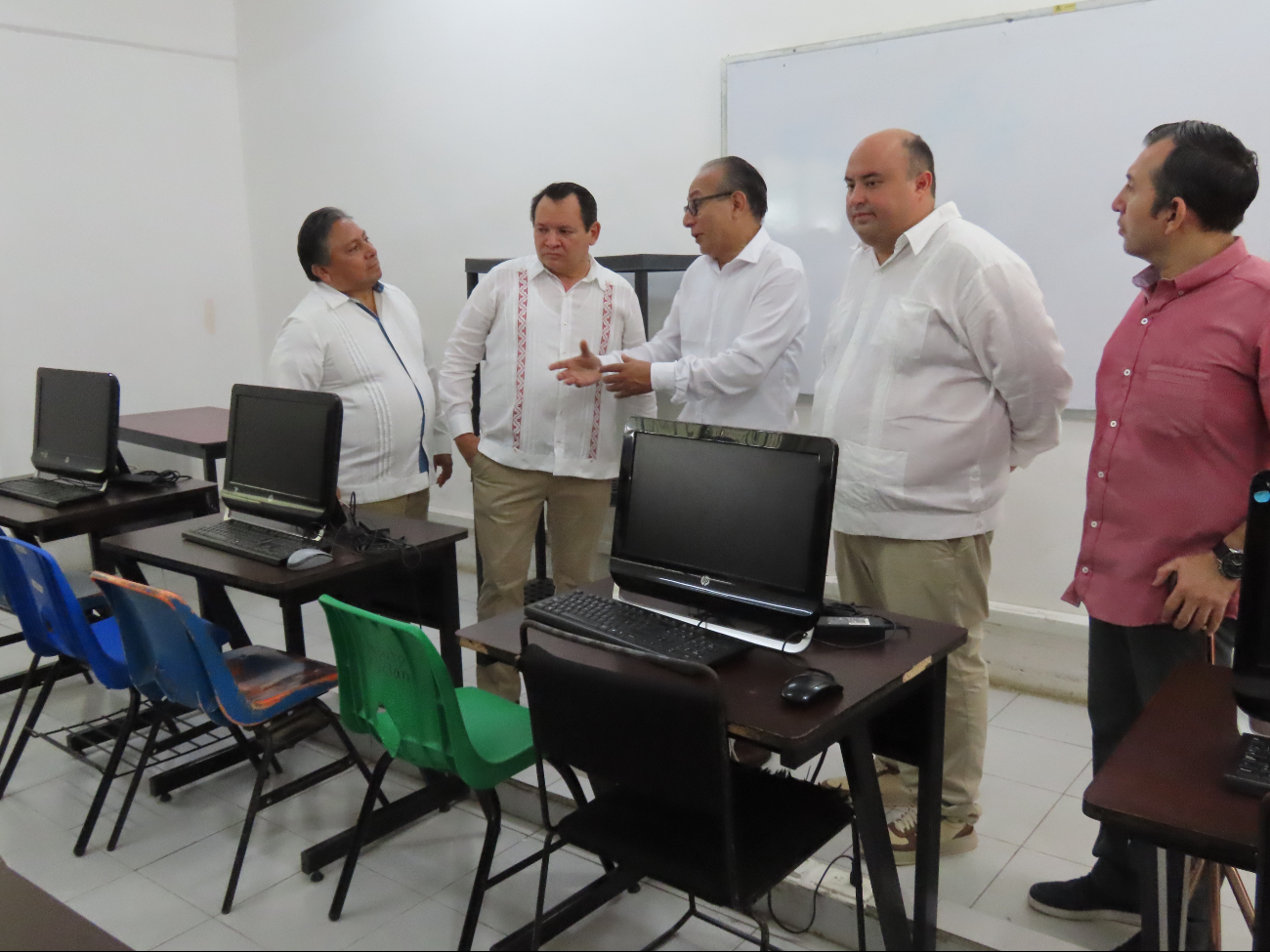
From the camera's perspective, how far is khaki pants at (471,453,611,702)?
10.1ft

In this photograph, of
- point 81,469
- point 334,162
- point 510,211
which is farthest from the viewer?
point 334,162

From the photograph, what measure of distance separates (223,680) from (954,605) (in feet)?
5.29

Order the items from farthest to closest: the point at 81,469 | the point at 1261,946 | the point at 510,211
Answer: the point at 510,211 < the point at 81,469 < the point at 1261,946

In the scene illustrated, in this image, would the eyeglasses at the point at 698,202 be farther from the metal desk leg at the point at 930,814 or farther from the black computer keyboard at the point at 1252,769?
the black computer keyboard at the point at 1252,769

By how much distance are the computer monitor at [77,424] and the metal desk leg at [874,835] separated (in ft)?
8.16

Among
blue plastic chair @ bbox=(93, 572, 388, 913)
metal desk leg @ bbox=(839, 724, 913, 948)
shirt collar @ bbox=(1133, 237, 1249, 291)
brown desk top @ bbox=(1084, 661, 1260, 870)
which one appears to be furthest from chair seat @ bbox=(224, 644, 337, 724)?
shirt collar @ bbox=(1133, 237, 1249, 291)

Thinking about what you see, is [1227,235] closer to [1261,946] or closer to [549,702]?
[1261,946]

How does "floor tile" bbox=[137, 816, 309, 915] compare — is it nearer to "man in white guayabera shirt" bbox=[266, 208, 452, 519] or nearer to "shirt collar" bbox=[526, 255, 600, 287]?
"man in white guayabera shirt" bbox=[266, 208, 452, 519]

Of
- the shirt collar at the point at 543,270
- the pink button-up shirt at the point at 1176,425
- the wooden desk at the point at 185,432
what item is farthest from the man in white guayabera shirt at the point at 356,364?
the pink button-up shirt at the point at 1176,425

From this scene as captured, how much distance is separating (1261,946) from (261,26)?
5591 millimetres

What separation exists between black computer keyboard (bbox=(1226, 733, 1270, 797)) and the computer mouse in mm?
1880

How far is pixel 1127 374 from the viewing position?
1.88 meters

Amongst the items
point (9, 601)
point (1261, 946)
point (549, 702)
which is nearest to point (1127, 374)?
point (1261, 946)

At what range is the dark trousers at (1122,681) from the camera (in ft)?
6.11
